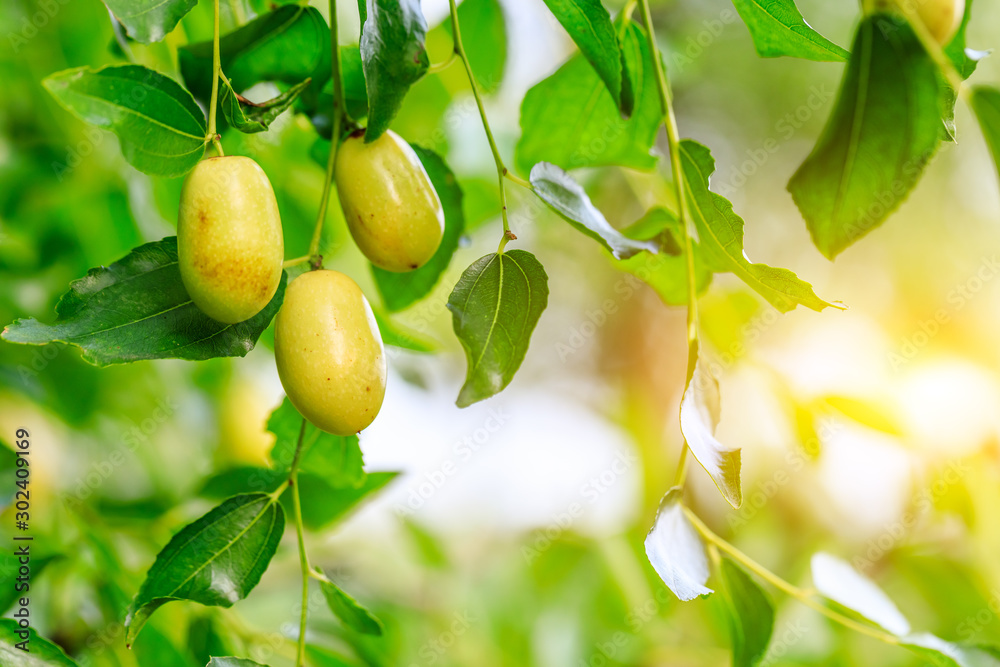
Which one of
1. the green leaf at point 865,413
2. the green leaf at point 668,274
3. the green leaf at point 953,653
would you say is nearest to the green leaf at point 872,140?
the green leaf at point 668,274

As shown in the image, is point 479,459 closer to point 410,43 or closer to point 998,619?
point 998,619

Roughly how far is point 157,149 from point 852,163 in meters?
0.23

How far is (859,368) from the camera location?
3.26 feet

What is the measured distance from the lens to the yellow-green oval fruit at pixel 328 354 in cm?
25

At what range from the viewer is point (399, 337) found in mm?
428

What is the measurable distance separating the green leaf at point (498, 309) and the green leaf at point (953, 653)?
0.79 feet

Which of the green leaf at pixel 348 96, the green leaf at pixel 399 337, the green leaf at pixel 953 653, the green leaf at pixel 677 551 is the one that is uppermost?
the green leaf at pixel 348 96

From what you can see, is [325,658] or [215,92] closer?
[215,92]

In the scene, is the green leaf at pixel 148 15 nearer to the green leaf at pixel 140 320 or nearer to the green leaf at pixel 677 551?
the green leaf at pixel 140 320

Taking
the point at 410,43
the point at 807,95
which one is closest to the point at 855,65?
the point at 410,43

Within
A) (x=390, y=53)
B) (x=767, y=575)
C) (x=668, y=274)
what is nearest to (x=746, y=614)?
(x=767, y=575)

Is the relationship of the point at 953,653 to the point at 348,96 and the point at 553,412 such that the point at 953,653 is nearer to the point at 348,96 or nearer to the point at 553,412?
the point at 348,96

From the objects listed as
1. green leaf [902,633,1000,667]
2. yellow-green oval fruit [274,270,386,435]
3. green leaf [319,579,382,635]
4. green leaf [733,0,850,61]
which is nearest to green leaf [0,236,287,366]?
yellow-green oval fruit [274,270,386,435]

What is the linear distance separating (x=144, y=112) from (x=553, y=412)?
112 centimetres
